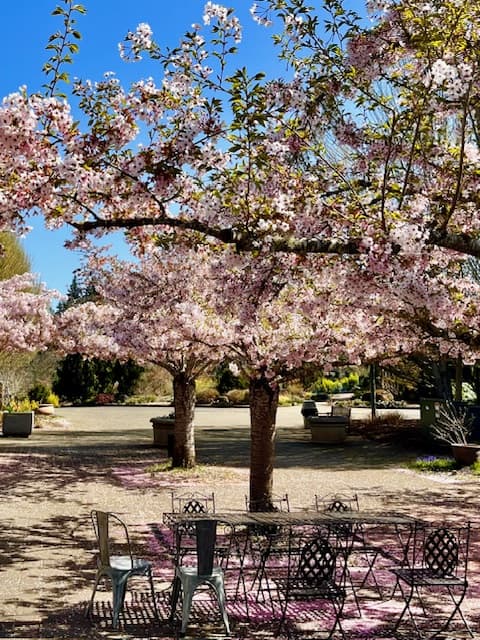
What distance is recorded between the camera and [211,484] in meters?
13.6

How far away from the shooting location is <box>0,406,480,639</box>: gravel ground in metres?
6.68

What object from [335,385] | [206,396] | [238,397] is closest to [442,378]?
[238,397]

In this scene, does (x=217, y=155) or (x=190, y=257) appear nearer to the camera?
(x=217, y=155)

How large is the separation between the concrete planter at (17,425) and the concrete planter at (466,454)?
13.3 metres

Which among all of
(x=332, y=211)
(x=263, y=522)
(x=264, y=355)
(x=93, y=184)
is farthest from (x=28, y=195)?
(x=264, y=355)

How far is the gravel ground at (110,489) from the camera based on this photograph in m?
6.68

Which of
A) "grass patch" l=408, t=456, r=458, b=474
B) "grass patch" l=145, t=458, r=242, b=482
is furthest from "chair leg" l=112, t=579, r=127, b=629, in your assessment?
"grass patch" l=408, t=456, r=458, b=474

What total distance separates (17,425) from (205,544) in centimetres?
1862

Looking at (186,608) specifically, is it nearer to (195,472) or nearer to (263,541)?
(263,541)

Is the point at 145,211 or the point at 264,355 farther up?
the point at 145,211

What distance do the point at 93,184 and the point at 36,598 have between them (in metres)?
3.74

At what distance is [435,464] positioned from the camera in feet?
55.3

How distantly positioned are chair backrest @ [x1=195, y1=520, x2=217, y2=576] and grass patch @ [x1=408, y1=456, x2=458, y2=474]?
11586mm

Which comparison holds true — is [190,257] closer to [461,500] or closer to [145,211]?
[145,211]
